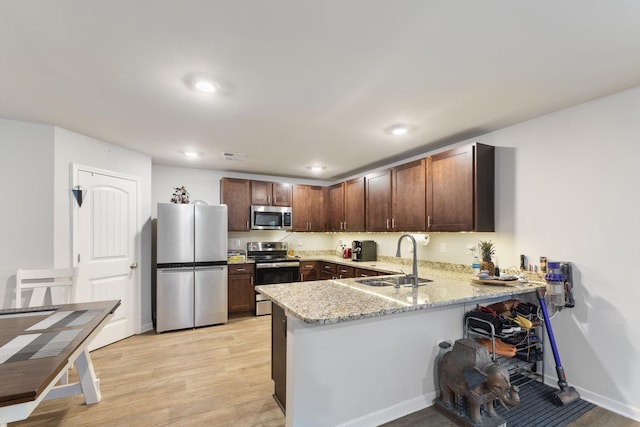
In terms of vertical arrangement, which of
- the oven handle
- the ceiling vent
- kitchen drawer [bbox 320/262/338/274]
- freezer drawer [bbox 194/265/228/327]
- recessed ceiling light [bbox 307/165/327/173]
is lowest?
freezer drawer [bbox 194/265/228/327]

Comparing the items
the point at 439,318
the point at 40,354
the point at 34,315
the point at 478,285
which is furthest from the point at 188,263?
the point at 478,285

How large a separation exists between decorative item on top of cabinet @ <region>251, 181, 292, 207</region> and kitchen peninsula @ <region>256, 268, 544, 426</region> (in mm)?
2798

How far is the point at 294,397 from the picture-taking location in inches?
67.7

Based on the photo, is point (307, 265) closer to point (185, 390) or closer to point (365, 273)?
point (365, 273)

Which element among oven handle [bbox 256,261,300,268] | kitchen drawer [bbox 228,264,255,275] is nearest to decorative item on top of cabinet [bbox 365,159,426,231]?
oven handle [bbox 256,261,300,268]

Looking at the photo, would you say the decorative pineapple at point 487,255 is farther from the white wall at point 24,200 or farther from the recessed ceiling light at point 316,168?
the white wall at point 24,200

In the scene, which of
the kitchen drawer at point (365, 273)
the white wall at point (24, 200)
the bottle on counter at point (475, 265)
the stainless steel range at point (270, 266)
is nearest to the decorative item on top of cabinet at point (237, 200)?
the stainless steel range at point (270, 266)

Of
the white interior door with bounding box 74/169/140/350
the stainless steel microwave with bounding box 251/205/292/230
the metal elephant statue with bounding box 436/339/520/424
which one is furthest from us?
the stainless steel microwave with bounding box 251/205/292/230

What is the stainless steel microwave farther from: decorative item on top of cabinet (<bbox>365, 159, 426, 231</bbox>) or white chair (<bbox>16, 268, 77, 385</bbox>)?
white chair (<bbox>16, 268, 77, 385</bbox>)

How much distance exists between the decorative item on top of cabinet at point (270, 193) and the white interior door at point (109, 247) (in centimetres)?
Result: 175

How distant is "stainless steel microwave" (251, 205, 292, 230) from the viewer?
190 inches

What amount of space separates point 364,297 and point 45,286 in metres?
2.73

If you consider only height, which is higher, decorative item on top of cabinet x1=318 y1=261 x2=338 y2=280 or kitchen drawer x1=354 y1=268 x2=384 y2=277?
kitchen drawer x1=354 y1=268 x2=384 y2=277

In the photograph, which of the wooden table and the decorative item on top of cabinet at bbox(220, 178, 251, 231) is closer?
the wooden table
